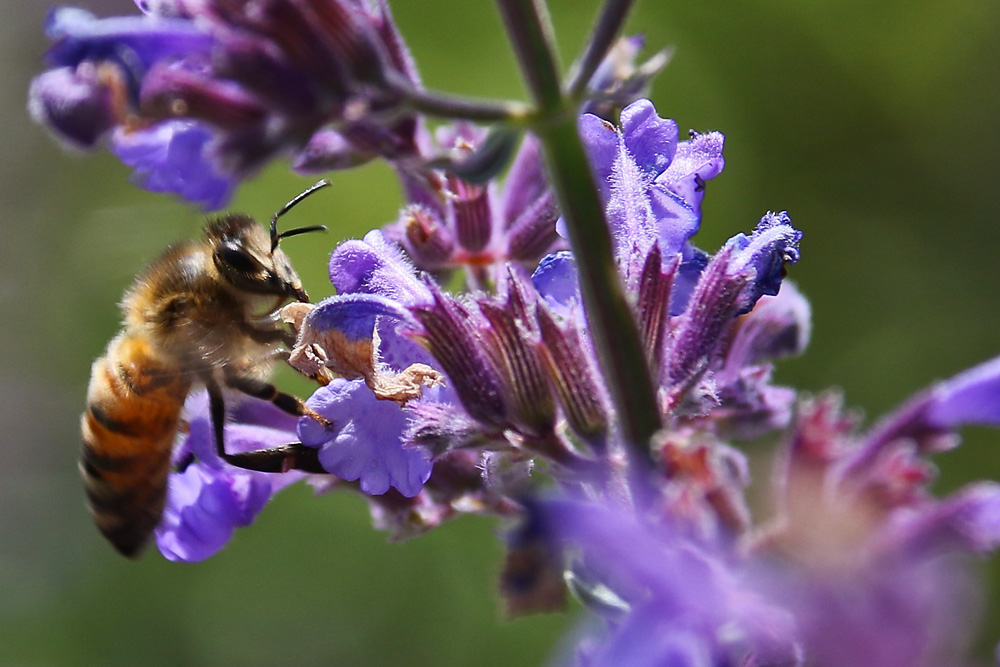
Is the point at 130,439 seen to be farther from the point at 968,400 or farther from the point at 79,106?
the point at 968,400

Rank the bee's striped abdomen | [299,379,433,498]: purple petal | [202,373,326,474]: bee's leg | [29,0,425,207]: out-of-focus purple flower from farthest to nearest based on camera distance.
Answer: the bee's striped abdomen
[202,373,326,474]: bee's leg
[299,379,433,498]: purple petal
[29,0,425,207]: out-of-focus purple flower

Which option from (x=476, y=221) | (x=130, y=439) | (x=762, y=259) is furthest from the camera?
(x=130, y=439)

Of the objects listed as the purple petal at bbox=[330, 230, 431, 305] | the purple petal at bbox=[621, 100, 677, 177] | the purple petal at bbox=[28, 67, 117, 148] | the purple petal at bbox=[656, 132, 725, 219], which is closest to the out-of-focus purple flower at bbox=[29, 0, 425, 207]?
the purple petal at bbox=[28, 67, 117, 148]

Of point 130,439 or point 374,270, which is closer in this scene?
point 374,270

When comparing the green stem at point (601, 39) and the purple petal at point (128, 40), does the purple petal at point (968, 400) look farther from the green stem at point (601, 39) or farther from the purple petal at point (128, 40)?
the purple petal at point (128, 40)

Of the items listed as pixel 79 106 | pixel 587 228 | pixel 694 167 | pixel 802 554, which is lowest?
pixel 802 554

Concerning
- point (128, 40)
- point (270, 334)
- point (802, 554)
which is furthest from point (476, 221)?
point (802, 554)

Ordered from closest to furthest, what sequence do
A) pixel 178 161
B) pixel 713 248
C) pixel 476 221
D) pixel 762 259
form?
1. pixel 178 161
2. pixel 762 259
3. pixel 476 221
4. pixel 713 248

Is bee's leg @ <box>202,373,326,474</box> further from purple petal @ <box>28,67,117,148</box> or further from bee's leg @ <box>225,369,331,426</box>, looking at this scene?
purple petal @ <box>28,67,117,148</box>
